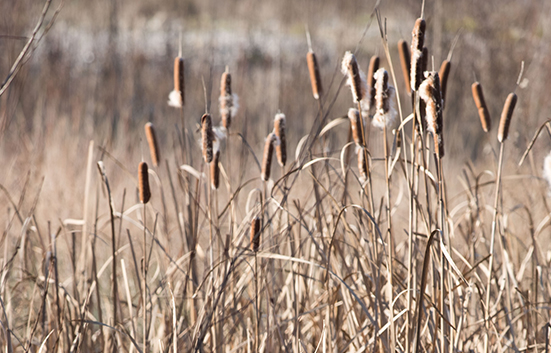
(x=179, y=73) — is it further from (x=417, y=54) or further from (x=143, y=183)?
(x=417, y=54)

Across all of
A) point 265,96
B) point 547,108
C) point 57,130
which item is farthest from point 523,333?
point 265,96

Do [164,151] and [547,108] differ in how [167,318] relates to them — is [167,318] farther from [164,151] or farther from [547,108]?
[164,151]

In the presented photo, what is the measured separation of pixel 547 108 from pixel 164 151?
3127 mm

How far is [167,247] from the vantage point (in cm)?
130

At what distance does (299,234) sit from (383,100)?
45 centimetres

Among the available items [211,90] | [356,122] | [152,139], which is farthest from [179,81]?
[211,90]

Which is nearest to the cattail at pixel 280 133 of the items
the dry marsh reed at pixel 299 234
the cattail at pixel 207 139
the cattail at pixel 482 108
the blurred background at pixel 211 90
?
the dry marsh reed at pixel 299 234

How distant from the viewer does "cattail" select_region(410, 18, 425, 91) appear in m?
0.71

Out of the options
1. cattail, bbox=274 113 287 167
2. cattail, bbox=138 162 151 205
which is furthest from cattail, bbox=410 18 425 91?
cattail, bbox=138 162 151 205

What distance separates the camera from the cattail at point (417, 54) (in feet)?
2.33

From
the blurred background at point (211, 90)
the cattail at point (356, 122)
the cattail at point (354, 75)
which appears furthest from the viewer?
the blurred background at point (211, 90)

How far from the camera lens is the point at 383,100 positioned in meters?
0.83

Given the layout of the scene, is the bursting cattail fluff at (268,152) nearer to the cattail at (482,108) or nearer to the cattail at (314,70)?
the cattail at (314,70)

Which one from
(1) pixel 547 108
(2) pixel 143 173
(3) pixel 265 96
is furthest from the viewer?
(3) pixel 265 96
